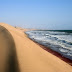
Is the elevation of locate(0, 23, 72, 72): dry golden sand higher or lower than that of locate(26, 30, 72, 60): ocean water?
higher

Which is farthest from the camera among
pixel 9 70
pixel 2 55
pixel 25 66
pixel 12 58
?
pixel 2 55

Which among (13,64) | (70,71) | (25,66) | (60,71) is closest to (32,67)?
(25,66)

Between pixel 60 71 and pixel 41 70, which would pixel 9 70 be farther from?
pixel 60 71

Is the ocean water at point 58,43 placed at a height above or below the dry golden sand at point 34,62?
below

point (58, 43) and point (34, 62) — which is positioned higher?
point (34, 62)

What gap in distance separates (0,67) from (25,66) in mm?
936

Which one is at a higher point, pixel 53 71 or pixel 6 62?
pixel 6 62

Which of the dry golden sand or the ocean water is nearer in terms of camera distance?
the dry golden sand

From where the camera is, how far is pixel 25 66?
17.8 ft

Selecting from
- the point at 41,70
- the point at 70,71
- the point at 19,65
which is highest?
the point at 19,65

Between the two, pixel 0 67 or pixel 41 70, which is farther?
pixel 41 70

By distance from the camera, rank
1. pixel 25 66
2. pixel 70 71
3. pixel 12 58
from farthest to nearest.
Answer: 1. pixel 70 71
2. pixel 12 58
3. pixel 25 66

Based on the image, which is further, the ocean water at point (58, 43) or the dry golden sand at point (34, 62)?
the ocean water at point (58, 43)

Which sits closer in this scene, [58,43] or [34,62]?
[34,62]
